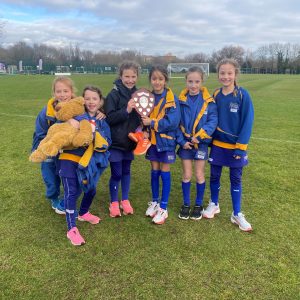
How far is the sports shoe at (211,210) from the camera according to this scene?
4.07m

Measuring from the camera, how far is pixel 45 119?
3.65m

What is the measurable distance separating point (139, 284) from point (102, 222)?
1.23 meters

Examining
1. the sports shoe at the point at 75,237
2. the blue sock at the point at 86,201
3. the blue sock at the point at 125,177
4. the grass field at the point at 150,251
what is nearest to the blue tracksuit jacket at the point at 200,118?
the blue sock at the point at 125,177

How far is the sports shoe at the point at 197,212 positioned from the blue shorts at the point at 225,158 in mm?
610

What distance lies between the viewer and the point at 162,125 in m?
3.64

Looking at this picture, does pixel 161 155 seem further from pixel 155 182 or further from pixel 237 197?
pixel 237 197

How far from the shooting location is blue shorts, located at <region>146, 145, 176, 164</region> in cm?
388

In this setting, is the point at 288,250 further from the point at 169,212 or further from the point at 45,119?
the point at 45,119

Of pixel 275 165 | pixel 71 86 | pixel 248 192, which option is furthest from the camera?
pixel 275 165

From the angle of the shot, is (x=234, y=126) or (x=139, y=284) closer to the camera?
(x=139, y=284)

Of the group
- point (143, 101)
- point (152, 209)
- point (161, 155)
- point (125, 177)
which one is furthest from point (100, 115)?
point (152, 209)

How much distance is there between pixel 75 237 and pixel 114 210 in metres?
0.73

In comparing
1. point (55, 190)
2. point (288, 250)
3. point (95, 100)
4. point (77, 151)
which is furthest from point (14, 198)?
point (288, 250)

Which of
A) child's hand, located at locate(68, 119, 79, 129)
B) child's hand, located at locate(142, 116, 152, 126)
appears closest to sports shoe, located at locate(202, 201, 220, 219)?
child's hand, located at locate(142, 116, 152, 126)
